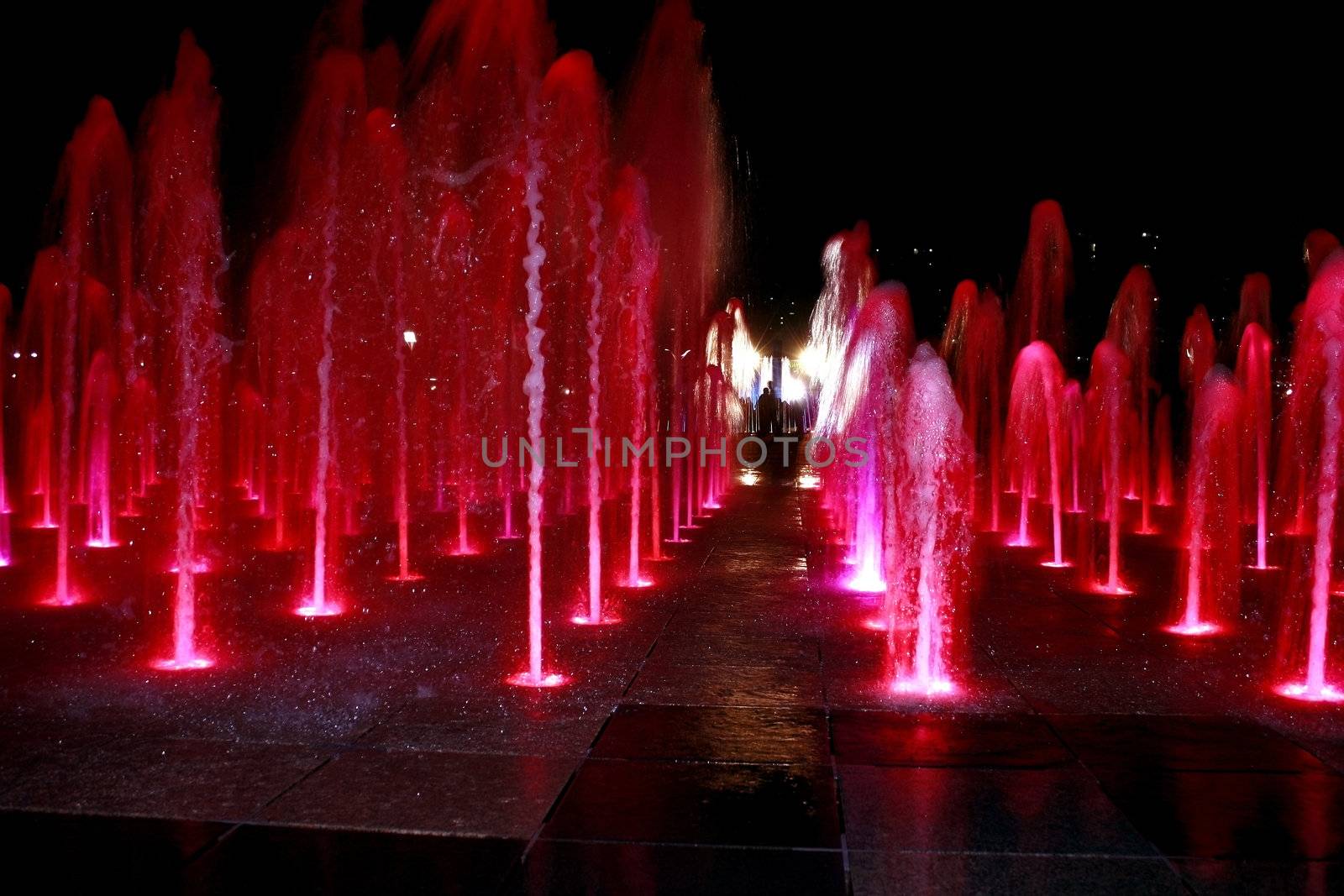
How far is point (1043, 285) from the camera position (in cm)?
2533

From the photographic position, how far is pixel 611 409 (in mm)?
28688

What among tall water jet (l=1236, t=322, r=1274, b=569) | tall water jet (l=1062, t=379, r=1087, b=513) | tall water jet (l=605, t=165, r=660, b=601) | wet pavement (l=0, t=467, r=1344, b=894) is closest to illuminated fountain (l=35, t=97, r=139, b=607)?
wet pavement (l=0, t=467, r=1344, b=894)

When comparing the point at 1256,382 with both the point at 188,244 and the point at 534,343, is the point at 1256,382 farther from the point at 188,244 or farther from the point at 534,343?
the point at 188,244

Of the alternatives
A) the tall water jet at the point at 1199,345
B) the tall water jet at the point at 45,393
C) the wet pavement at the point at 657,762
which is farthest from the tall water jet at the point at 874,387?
the tall water jet at the point at 1199,345

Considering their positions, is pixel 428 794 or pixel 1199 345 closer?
pixel 428 794

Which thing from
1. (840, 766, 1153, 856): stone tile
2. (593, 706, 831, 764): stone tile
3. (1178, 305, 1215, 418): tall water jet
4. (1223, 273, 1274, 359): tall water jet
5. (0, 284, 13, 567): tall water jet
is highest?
(1223, 273, 1274, 359): tall water jet

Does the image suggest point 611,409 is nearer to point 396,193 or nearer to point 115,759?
point 396,193

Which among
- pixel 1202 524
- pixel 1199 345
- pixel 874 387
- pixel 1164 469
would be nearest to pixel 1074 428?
pixel 1164 469

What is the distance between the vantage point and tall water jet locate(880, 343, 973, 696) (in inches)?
300

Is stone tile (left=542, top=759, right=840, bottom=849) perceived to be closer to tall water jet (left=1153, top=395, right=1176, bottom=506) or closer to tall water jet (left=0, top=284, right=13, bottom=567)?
tall water jet (left=0, top=284, right=13, bottom=567)

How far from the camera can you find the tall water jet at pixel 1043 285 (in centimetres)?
2400

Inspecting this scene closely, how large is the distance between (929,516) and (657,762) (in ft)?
10.4

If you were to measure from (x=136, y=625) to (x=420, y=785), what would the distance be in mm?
4959

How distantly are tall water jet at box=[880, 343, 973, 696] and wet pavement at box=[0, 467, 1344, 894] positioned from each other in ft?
1.14
